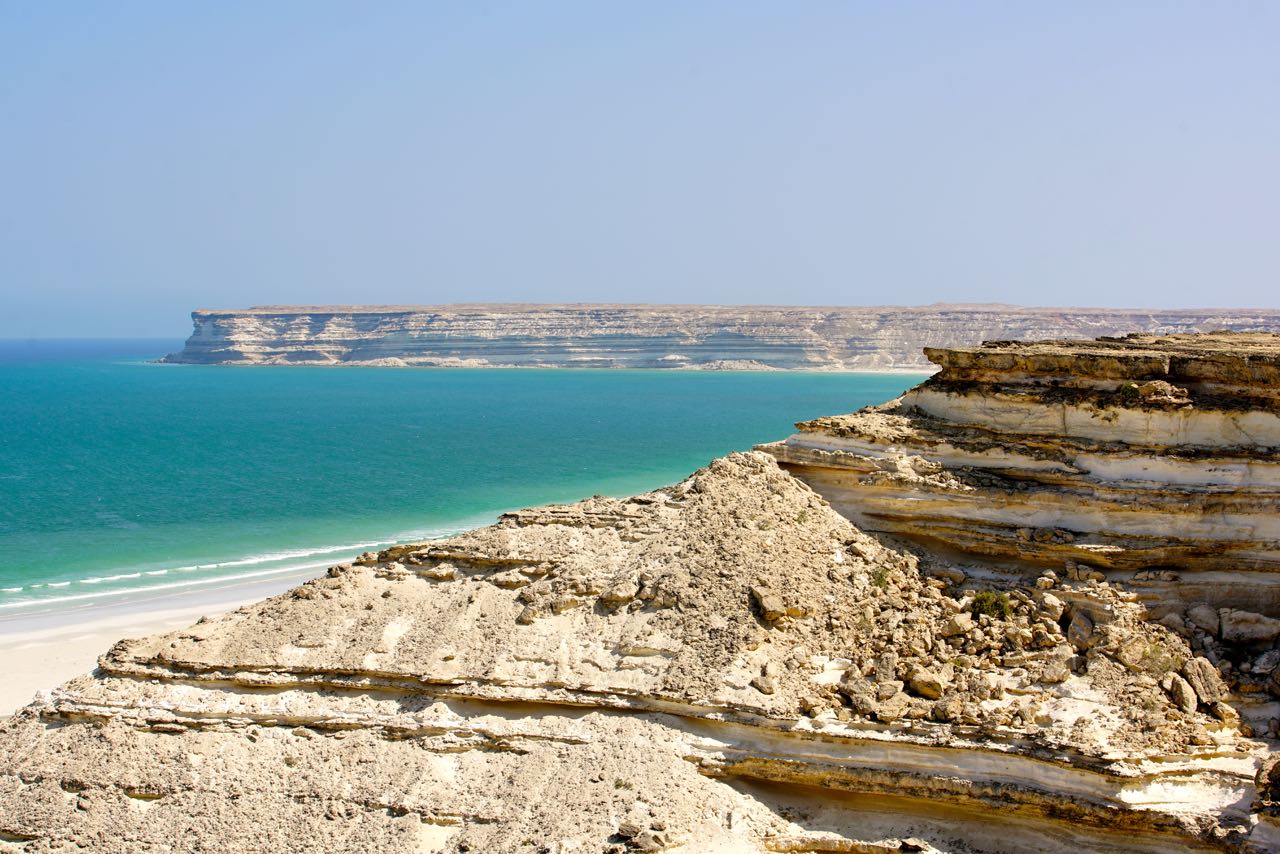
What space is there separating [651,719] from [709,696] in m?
0.71

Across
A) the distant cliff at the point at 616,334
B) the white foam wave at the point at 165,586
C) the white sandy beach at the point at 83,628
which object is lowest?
the white sandy beach at the point at 83,628

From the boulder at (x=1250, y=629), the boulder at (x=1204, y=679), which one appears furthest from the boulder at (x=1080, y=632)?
the boulder at (x=1250, y=629)

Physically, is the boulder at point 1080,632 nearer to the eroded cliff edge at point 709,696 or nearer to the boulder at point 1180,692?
the eroded cliff edge at point 709,696

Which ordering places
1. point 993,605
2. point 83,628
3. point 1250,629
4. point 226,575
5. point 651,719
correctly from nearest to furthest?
1. point 651,719
2. point 1250,629
3. point 993,605
4. point 83,628
5. point 226,575

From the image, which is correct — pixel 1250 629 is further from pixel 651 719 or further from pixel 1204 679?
pixel 651 719

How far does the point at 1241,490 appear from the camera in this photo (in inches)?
512

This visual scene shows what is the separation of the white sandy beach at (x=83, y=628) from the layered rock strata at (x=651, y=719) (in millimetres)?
7143

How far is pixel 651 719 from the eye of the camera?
429 inches

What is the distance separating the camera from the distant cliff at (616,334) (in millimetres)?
125312

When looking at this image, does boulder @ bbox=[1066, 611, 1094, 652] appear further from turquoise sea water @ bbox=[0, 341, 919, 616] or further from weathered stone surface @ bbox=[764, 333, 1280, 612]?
turquoise sea water @ bbox=[0, 341, 919, 616]

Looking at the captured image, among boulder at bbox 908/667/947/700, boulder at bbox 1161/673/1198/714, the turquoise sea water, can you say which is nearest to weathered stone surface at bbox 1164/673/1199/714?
boulder at bbox 1161/673/1198/714

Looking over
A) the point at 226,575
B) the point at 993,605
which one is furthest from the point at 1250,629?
the point at 226,575

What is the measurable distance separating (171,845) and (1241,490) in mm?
13495

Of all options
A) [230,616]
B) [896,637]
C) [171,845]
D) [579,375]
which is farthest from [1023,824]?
[579,375]
